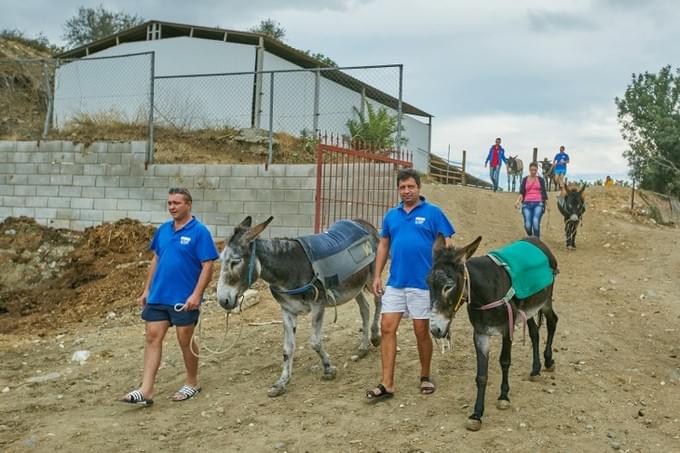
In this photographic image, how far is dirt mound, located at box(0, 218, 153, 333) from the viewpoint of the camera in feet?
38.0

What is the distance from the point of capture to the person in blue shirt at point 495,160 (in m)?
24.1

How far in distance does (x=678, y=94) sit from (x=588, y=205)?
1757 cm

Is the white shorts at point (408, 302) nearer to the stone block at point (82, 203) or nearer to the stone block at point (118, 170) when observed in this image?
the stone block at point (118, 170)

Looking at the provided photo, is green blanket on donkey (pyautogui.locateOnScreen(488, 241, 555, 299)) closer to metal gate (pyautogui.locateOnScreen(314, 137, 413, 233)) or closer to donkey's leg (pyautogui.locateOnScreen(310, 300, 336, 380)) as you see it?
donkey's leg (pyautogui.locateOnScreen(310, 300, 336, 380))

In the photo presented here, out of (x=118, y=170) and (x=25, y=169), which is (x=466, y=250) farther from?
(x=25, y=169)

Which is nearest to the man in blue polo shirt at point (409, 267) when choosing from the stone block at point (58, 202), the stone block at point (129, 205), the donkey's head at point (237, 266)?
the donkey's head at point (237, 266)

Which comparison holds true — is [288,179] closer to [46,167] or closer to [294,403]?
[46,167]

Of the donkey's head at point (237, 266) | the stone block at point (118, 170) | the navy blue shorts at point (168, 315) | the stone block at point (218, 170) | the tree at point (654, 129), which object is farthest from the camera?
the tree at point (654, 129)

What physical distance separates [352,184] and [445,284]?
23.3 feet

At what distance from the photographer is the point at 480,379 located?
17.7 ft

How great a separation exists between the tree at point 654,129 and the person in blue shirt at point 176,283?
2726 cm

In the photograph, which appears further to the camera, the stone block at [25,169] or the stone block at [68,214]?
the stone block at [25,169]

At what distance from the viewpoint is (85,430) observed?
19.1 ft

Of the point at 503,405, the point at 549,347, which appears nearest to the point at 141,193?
the point at 549,347
